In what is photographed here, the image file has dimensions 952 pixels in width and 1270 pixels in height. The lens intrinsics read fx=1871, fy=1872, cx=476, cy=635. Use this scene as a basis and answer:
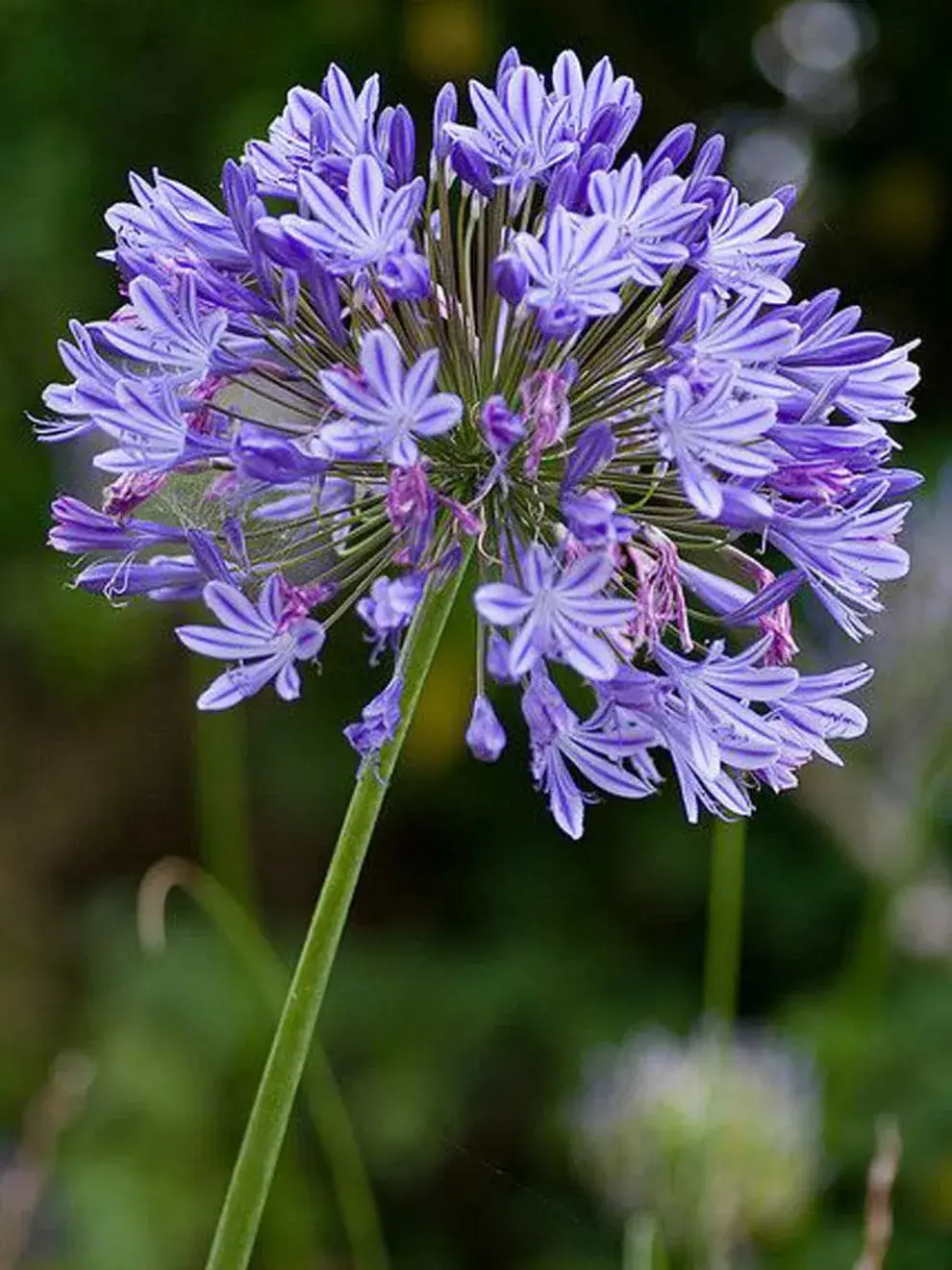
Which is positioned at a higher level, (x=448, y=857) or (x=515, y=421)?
(x=515, y=421)

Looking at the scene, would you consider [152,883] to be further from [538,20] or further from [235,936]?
[538,20]

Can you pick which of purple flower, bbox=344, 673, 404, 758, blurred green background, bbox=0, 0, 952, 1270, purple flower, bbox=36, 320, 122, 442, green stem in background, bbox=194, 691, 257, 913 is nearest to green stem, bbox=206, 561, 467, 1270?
purple flower, bbox=344, 673, 404, 758

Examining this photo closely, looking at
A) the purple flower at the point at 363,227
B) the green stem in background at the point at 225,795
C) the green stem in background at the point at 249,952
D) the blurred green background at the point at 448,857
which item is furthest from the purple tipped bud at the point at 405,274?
the green stem in background at the point at 225,795

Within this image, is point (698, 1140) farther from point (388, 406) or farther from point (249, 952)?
point (388, 406)

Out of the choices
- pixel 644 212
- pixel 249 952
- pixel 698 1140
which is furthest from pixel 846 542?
pixel 698 1140

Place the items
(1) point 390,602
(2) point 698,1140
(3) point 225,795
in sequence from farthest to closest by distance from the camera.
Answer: (3) point 225,795, (2) point 698,1140, (1) point 390,602
